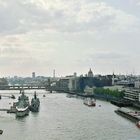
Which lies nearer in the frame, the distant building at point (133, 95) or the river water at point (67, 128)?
the river water at point (67, 128)

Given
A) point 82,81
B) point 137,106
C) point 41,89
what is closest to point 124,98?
point 137,106

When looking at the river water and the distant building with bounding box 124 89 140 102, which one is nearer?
the river water

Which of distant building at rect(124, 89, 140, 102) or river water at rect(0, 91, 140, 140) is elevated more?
distant building at rect(124, 89, 140, 102)

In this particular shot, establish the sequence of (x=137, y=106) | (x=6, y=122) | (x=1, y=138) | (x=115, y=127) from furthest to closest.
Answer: (x=137, y=106), (x=6, y=122), (x=115, y=127), (x=1, y=138)

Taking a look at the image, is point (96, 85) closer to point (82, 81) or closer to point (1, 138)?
point (82, 81)

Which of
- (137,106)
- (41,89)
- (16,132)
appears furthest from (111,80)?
(16,132)

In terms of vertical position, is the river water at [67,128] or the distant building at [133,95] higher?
the distant building at [133,95]

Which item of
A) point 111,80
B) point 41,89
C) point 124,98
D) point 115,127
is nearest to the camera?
point 115,127

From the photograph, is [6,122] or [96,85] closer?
[6,122]

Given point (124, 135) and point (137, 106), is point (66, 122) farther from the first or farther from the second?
point (137, 106)

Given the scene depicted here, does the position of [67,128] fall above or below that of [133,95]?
below

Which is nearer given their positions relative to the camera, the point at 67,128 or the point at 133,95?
the point at 67,128
